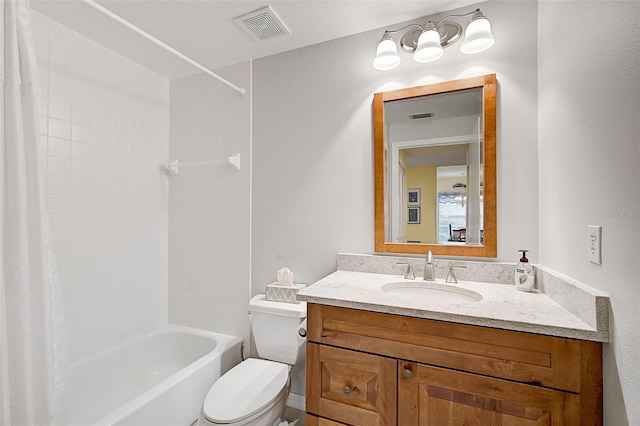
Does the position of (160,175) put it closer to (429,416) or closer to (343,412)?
(343,412)

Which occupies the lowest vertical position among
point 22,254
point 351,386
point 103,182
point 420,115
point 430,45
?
point 351,386

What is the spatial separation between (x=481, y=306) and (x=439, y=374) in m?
0.28

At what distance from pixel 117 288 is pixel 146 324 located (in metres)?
0.37

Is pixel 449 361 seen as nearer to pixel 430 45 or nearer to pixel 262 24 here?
pixel 430 45

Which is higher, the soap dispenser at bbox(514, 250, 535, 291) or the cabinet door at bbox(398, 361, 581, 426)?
the soap dispenser at bbox(514, 250, 535, 291)

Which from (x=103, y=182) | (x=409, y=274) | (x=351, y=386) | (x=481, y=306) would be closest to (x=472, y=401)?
(x=481, y=306)

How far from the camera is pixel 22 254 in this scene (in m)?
1.02

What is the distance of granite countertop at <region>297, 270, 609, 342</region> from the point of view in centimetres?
92

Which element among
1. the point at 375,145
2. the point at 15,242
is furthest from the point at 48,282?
the point at 375,145

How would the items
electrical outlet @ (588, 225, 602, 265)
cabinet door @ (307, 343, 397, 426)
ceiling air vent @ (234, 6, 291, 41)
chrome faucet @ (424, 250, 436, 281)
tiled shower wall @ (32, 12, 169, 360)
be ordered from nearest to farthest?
electrical outlet @ (588, 225, 602, 265)
cabinet door @ (307, 343, 397, 426)
chrome faucet @ (424, 250, 436, 281)
ceiling air vent @ (234, 6, 291, 41)
tiled shower wall @ (32, 12, 169, 360)

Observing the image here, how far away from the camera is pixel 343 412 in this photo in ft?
3.90

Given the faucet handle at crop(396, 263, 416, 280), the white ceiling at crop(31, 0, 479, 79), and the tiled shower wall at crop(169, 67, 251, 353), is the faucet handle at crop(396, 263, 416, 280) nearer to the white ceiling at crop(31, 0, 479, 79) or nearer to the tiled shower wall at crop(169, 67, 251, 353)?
the tiled shower wall at crop(169, 67, 251, 353)

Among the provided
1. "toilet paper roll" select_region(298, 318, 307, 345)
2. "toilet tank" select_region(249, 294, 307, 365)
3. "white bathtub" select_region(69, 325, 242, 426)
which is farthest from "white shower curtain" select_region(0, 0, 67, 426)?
"toilet paper roll" select_region(298, 318, 307, 345)

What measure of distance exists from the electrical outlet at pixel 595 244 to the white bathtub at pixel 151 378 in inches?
71.9
